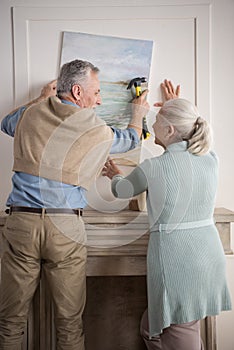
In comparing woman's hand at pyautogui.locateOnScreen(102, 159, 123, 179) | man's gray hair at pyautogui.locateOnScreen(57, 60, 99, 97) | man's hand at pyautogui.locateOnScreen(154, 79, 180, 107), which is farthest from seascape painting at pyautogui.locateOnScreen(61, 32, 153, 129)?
man's gray hair at pyautogui.locateOnScreen(57, 60, 99, 97)

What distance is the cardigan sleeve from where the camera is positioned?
1888mm

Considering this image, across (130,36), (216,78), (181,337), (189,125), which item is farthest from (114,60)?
(181,337)

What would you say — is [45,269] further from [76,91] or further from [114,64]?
[114,64]

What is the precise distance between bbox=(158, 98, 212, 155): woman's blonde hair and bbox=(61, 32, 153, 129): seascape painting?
2.27ft

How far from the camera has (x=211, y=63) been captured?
103 inches

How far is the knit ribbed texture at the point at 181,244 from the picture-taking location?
1856mm

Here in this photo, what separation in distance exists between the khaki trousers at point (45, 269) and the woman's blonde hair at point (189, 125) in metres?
0.56

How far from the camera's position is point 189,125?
191 cm

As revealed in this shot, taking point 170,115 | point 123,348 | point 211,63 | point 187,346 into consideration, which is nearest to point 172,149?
point 170,115

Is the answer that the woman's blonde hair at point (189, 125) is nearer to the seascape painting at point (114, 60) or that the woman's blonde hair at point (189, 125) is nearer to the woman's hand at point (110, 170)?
the woman's hand at point (110, 170)

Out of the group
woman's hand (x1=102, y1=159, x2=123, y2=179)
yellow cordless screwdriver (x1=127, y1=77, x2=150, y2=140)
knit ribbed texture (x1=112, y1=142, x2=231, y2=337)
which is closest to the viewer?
knit ribbed texture (x1=112, y1=142, x2=231, y2=337)

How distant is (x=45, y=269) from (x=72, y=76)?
0.82m

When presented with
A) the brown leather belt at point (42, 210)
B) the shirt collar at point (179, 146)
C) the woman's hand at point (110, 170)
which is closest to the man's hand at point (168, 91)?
the woman's hand at point (110, 170)

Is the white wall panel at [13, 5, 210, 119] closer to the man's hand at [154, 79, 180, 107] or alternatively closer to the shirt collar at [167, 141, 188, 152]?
the man's hand at [154, 79, 180, 107]
